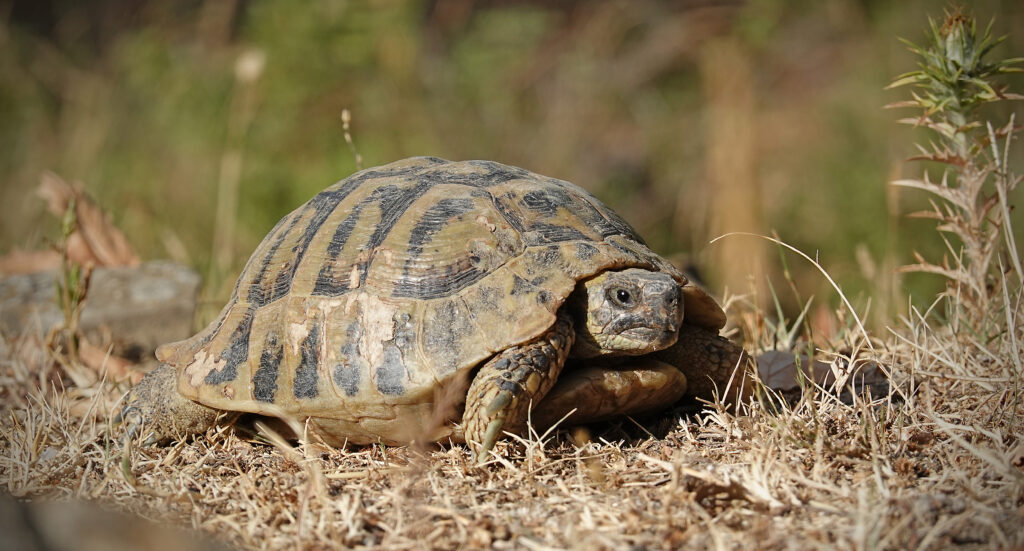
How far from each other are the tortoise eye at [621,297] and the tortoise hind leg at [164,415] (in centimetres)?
147

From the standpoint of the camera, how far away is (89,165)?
25.4 feet

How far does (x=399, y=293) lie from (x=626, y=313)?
741 mm

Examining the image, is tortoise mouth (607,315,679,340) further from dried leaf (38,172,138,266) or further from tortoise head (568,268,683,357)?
dried leaf (38,172,138,266)

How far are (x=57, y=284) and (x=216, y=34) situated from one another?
7190 mm

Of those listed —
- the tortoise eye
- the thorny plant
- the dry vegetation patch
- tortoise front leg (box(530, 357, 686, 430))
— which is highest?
the thorny plant

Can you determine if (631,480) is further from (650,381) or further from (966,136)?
(966,136)

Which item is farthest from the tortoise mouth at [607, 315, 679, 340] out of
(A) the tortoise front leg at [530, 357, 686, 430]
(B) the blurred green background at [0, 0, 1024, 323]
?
(B) the blurred green background at [0, 0, 1024, 323]

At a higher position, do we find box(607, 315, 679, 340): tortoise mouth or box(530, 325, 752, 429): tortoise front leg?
box(607, 315, 679, 340): tortoise mouth

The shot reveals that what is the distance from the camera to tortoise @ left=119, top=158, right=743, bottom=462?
2.47 meters

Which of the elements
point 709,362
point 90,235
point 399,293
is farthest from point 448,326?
point 90,235

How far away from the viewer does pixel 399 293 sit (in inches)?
103

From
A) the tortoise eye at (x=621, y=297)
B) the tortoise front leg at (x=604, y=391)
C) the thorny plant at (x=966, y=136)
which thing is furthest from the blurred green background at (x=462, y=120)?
the tortoise eye at (x=621, y=297)

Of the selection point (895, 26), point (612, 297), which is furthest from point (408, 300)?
point (895, 26)

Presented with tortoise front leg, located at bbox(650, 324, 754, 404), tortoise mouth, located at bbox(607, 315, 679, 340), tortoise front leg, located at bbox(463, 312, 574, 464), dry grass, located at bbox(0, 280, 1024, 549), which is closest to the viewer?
dry grass, located at bbox(0, 280, 1024, 549)
